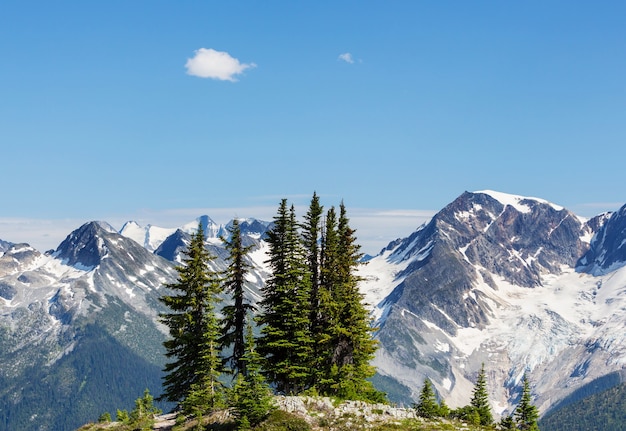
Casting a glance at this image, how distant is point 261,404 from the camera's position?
4378cm

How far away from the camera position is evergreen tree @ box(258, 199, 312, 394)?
56219mm

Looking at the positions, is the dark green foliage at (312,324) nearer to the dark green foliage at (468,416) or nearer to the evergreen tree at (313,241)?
the evergreen tree at (313,241)

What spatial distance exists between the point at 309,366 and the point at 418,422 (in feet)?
52.8

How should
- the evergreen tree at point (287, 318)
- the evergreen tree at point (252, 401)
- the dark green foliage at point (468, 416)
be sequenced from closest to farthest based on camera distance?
→ the evergreen tree at point (252, 401) < the dark green foliage at point (468, 416) < the evergreen tree at point (287, 318)

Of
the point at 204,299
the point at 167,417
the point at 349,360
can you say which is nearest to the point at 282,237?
the point at 204,299

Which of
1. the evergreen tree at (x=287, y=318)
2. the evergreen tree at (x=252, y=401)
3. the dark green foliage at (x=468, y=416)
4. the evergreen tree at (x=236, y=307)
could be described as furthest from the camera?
the evergreen tree at (x=236, y=307)

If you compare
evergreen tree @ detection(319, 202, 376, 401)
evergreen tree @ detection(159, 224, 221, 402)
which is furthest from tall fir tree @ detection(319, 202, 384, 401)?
evergreen tree @ detection(159, 224, 221, 402)

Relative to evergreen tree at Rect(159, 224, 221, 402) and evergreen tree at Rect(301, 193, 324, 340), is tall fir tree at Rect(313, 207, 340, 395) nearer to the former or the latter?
evergreen tree at Rect(301, 193, 324, 340)

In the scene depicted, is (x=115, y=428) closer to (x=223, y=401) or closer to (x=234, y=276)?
(x=223, y=401)

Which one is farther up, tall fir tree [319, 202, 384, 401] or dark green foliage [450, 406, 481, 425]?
tall fir tree [319, 202, 384, 401]

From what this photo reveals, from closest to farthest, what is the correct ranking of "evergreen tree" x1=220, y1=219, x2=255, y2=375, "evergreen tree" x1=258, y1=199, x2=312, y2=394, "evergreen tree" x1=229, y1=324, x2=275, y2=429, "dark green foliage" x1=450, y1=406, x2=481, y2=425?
"evergreen tree" x1=229, y1=324, x2=275, y2=429 → "dark green foliage" x1=450, y1=406, x2=481, y2=425 → "evergreen tree" x1=258, y1=199, x2=312, y2=394 → "evergreen tree" x1=220, y1=219, x2=255, y2=375

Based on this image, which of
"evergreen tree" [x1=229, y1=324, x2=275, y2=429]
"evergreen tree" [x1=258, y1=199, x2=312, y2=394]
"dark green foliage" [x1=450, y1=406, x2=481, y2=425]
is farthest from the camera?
"evergreen tree" [x1=258, y1=199, x2=312, y2=394]

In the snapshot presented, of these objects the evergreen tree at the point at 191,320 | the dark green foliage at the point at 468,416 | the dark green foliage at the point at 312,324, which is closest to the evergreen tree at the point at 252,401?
the dark green foliage at the point at 312,324

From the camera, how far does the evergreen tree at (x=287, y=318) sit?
184 feet
